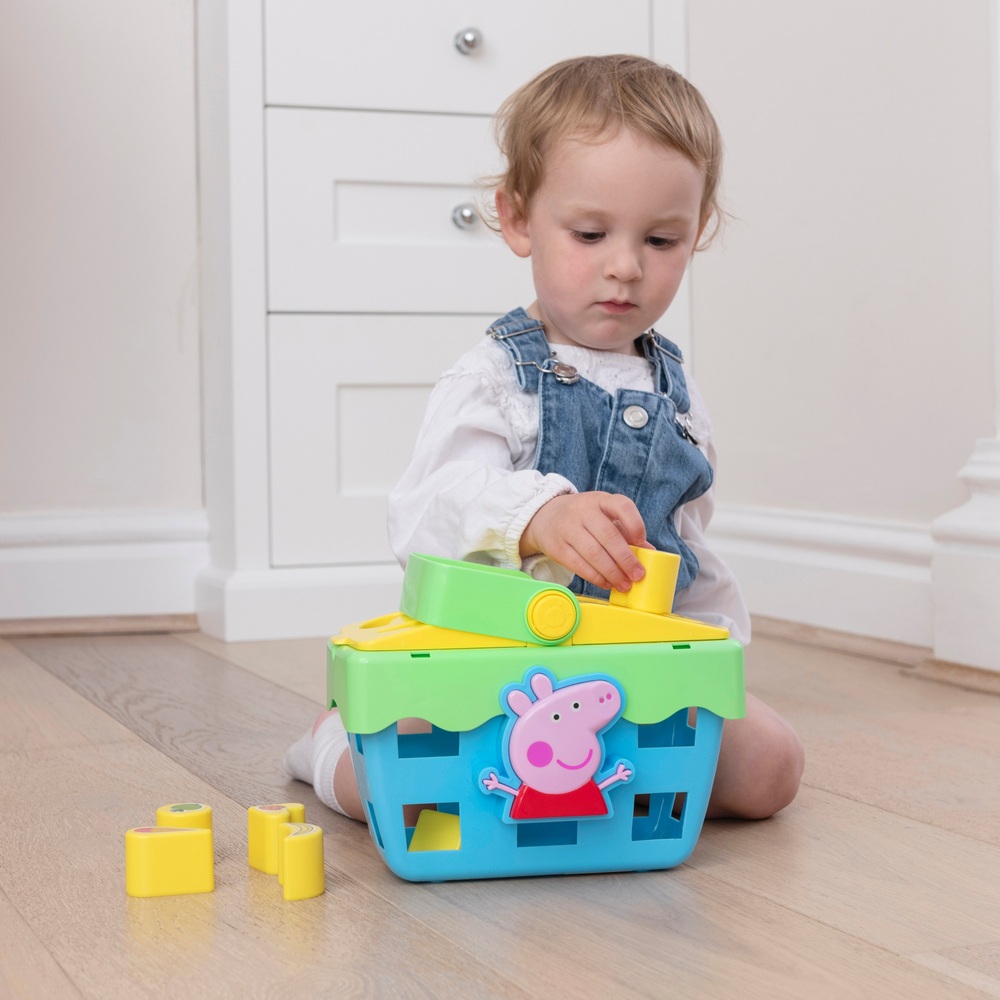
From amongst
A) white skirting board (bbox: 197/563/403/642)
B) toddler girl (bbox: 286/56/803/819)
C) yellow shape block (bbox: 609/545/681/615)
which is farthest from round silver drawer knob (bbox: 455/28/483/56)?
yellow shape block (bbox: 609/545/681/615)

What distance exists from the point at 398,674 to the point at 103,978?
207 millimetres

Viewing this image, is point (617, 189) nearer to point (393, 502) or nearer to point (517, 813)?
point (393, 502)

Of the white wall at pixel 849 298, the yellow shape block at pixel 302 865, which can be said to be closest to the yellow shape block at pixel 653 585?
the yellow shape block at pixel 302 865

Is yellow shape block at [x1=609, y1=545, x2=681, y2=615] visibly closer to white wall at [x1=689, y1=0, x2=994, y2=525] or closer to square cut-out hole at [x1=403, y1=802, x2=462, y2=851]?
square cut-out hole at [x1=403, y1=802, x2=462, y2=851]

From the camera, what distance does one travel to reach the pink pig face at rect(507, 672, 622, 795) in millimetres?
737

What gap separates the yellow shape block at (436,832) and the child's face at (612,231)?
1.21 ft

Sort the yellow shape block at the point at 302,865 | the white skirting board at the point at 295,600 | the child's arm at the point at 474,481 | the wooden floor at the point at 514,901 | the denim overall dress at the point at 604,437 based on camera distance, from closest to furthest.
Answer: the wooden floor at the point at 514,901 → the yellow shape block at the point at 302,865 → the child's arm at the point at 474,481 → the denim overall dress at the point at 604,437 → the white skirting board at the point at 295,600

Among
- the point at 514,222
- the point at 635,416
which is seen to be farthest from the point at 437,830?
the point at 514,222

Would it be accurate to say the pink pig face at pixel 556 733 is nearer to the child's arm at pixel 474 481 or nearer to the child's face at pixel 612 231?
the child's arm at pixel 474 481

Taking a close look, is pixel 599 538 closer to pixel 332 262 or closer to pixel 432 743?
pixel 432 743

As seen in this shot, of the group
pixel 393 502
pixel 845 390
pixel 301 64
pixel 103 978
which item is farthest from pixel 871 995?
pixel 301 64

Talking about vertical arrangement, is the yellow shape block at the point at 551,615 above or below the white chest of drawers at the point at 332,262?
below

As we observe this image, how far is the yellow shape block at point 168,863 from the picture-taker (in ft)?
2.45

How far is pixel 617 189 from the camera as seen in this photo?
0.92m
